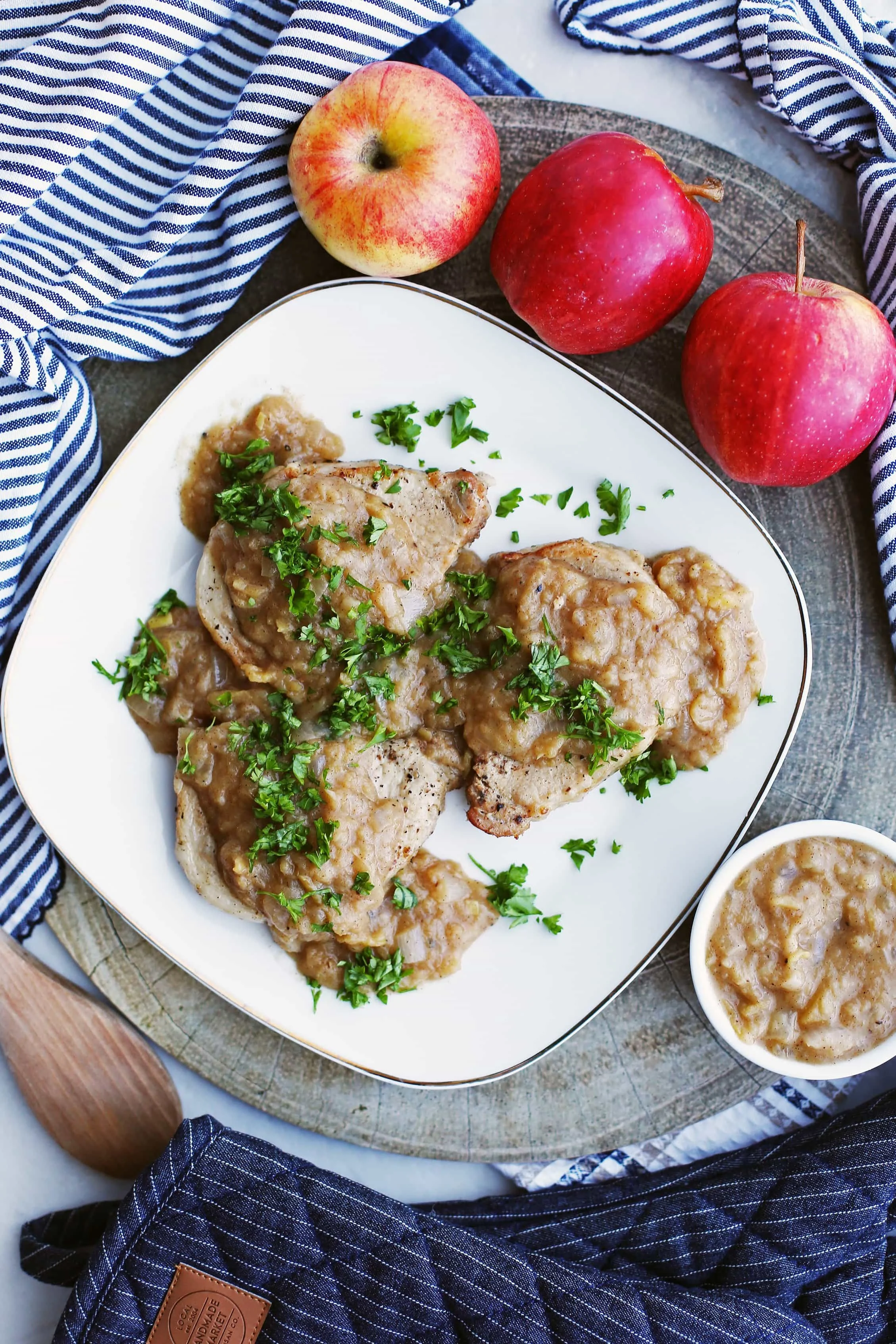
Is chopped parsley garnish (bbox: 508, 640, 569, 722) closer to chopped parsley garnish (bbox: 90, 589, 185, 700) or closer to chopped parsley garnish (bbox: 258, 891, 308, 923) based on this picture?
chopped parsley garnish (bbox: 258, 891, 308, 923)

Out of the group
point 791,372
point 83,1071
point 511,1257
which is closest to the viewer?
point 791,372

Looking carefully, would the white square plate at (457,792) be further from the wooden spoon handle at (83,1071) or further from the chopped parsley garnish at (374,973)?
the wooden spoon handle at (83,1071)

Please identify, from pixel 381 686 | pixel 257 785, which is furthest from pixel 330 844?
pixel 381 686

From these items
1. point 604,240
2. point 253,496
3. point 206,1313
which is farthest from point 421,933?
point 604,240

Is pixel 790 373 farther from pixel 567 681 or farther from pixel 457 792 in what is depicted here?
pixel 457 792

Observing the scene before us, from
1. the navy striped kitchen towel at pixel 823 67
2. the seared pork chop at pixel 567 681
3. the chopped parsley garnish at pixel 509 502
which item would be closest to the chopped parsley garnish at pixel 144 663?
the seared pork chop at pixel 567 681

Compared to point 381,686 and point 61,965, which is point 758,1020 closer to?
point 381,686
